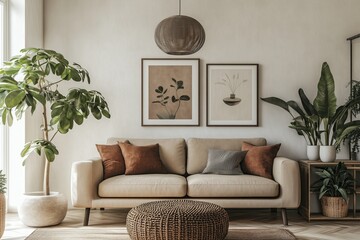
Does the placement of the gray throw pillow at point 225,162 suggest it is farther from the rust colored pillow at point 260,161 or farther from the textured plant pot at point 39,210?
the textured plant pot at point 39,210

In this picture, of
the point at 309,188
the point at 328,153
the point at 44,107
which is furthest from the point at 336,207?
the point at 44,107

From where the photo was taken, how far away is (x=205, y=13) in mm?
5551

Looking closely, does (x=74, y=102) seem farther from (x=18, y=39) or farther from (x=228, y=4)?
(x=228, y=4)

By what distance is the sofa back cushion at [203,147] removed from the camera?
518cm

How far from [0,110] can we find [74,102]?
689mm

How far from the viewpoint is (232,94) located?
5.57m

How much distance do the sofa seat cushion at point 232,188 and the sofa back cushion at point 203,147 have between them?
21.4 inches

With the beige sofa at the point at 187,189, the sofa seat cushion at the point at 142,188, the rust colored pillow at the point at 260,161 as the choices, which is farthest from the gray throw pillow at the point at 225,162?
the sofa seat cushion at the point at 142,188

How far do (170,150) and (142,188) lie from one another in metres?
0.78

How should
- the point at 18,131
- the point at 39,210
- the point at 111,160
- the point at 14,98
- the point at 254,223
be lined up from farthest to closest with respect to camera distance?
1. the point at 18,131
2. the point at 111,160
3. the point at 254,223
4. the point at 39,210
5. the point at 14,98

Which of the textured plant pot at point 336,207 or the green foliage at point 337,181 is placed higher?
the green foliage at point 337,181

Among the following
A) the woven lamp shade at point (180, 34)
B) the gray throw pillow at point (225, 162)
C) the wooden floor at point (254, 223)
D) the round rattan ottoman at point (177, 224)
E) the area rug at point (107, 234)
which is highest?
the woven lamp shade at point (180, 34)

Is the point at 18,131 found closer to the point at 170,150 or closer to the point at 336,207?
the point at 170,150

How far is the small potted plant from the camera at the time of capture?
191 inches
